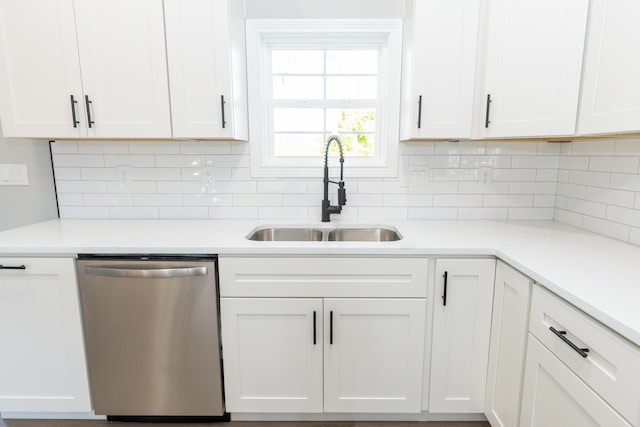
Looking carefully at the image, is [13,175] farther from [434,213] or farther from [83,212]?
[434,213]

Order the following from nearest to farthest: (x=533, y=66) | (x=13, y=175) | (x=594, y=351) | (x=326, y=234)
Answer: (x=594, y=351)
(x=533, y=66)
(x=13, y=175)
(x=326, y=234)

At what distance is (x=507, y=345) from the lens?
1359 mm

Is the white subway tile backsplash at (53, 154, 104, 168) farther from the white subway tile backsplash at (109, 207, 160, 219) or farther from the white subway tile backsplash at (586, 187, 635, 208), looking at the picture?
the white subway tile backsplash at (586, 187, 635, 208)

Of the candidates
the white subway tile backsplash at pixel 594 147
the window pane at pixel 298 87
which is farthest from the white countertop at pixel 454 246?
the window pane at pixel 298 87

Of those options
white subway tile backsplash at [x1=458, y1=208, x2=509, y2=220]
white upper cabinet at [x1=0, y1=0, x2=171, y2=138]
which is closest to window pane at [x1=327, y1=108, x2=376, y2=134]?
white subway tile backsplash at [x1=458, y1=208, x2=509, y2=220]

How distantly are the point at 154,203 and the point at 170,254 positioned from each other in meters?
0.75

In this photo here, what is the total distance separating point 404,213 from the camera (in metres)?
2.07

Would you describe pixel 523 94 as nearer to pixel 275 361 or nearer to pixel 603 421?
pixel 603 421

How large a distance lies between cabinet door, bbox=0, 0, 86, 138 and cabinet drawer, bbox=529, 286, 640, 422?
2.15 meters

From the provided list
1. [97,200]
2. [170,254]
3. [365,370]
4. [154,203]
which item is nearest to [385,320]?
[365,370]

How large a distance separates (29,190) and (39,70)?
2.33 feet

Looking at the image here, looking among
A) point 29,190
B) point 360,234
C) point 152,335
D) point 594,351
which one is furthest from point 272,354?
point 29,190

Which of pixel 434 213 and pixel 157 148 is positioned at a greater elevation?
pixel 157 148

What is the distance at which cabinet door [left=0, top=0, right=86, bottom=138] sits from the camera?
5.11 ft
